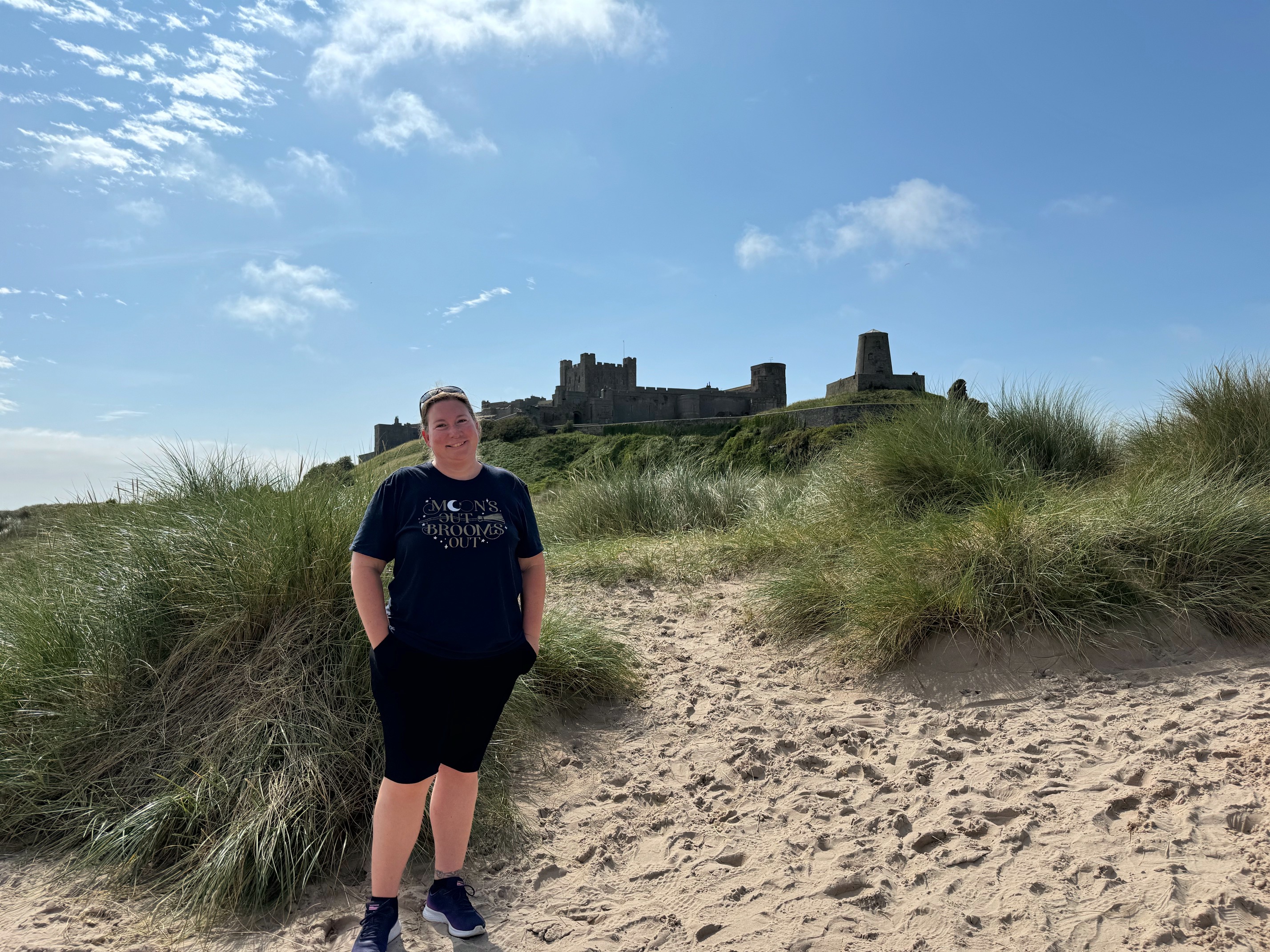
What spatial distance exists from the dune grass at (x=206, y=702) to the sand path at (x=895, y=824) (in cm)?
25

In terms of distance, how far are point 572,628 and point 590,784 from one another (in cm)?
119

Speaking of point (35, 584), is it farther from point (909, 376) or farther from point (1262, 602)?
point (909, 376)

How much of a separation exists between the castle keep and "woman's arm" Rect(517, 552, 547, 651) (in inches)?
978

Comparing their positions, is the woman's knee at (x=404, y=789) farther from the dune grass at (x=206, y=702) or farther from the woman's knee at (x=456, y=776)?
the dune grass at (x=206, y=702)

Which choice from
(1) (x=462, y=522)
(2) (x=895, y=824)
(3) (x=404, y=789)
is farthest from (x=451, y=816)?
(2) (x=895, y=824)

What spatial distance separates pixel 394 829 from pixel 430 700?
1.54ft

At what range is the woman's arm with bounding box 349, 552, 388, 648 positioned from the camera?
2291 millimetres

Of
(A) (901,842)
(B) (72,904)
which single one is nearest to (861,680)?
(A) (901,842)

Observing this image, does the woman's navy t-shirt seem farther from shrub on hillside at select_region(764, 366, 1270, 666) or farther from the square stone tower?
the square stone tower

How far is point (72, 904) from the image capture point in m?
2.84

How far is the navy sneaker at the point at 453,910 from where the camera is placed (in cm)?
255

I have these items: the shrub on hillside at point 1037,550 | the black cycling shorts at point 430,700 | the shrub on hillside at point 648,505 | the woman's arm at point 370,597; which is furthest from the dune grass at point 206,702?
the shrub on hillside at point 648,505

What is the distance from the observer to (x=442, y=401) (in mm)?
2484

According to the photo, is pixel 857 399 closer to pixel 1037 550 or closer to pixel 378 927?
pixel 1037 550
